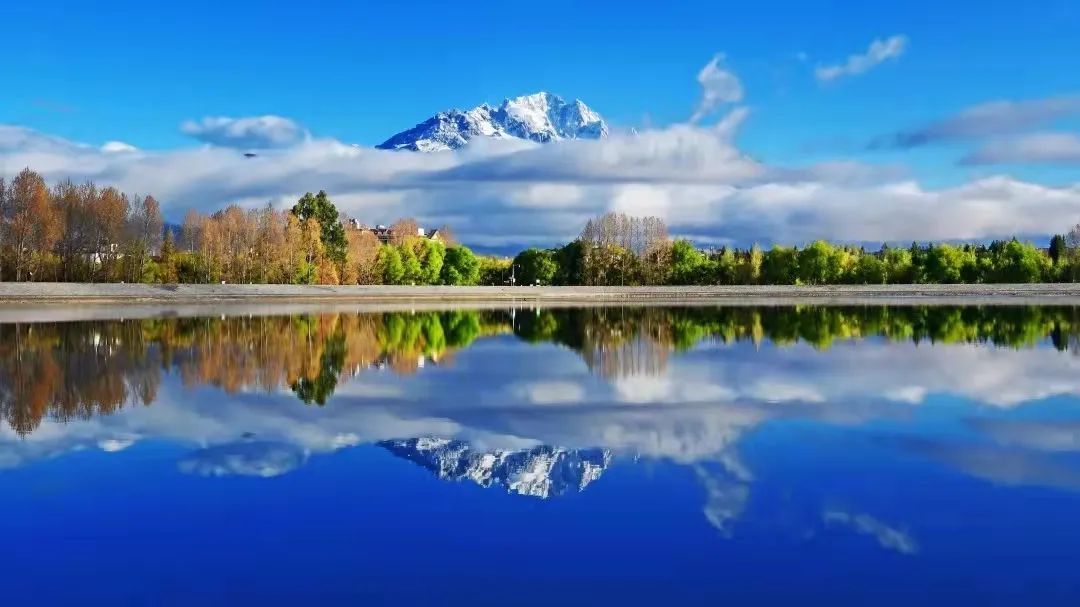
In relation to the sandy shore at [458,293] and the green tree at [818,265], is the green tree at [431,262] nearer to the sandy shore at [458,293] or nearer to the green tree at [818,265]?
the sandy shore at [458,293]

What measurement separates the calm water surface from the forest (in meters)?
60.3

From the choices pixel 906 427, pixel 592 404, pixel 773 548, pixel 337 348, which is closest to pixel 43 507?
pixel 773 548

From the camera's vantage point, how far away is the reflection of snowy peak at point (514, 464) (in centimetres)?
910

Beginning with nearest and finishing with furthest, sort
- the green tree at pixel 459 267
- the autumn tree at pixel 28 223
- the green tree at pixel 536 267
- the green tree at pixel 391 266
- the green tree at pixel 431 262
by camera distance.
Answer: the autumn tree at pixel 28 223
the green tree at pixel 391 266
the green tree at pixel 431 262
the green tree at pixel 459 267
the green tree at pixel 536 267

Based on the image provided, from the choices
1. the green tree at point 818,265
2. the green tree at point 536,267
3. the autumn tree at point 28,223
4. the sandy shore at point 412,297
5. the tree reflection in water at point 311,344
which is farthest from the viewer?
the green tree at point 536,267

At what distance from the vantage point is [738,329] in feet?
112

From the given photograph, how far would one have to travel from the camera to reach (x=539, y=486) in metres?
9.00

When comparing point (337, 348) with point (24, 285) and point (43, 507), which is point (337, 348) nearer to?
point (43, 507)

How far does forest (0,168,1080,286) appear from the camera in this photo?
241 feet

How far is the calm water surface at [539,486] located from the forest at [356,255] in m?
60.3

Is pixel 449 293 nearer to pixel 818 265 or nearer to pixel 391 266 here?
pixel 391 266

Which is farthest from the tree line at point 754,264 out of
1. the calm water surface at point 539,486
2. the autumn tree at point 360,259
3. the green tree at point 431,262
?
the calm water surface at point 539,486

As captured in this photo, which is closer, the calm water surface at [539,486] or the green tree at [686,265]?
the calm water surface at [539,486]

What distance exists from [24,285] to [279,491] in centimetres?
6335
